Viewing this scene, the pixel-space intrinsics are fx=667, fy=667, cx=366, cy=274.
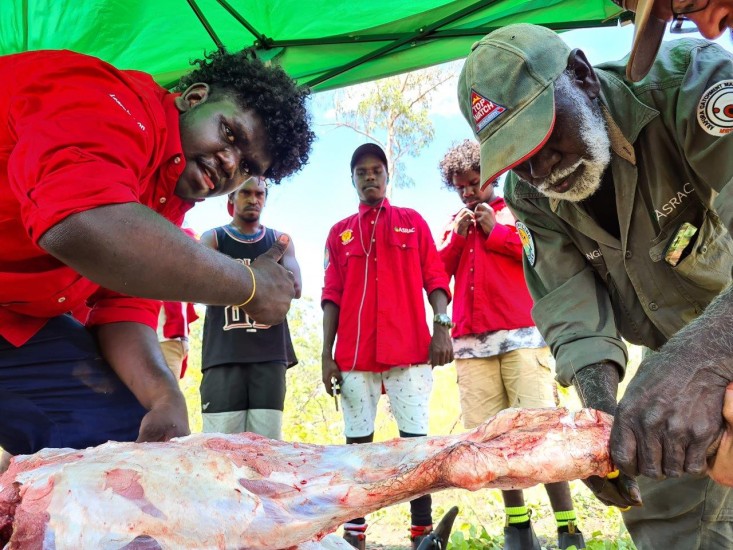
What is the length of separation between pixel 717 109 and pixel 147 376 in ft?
6.82

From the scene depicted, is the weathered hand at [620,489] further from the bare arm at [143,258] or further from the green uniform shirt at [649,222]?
the bare arm at [143,258]

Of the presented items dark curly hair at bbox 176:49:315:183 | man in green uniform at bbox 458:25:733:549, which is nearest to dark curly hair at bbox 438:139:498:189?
dark curly hair at bbox 176:49:315:183

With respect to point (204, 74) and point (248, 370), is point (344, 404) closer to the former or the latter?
point (248, 370)

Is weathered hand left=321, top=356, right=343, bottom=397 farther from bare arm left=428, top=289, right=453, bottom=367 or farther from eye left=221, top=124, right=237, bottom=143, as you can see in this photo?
eye left=221, top=124, right=237, bottom=143

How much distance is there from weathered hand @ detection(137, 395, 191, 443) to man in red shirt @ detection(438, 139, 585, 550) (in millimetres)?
2143

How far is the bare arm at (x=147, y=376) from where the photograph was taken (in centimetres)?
225

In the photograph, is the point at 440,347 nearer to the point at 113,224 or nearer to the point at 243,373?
the point at 243,373

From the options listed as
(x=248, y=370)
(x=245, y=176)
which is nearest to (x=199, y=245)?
(x=245, y=176)

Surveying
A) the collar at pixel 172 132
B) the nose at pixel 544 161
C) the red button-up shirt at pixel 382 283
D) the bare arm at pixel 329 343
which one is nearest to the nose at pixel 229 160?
the collar at pixel 172 132

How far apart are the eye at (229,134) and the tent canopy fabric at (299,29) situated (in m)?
1.85

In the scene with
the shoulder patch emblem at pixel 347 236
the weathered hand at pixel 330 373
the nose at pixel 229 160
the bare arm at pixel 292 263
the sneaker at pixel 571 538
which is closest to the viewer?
the nose at pixel 229 160

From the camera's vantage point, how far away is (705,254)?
225 cm

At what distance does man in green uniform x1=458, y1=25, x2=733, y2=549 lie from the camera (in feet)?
6.99

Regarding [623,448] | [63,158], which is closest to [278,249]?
[63,158]
